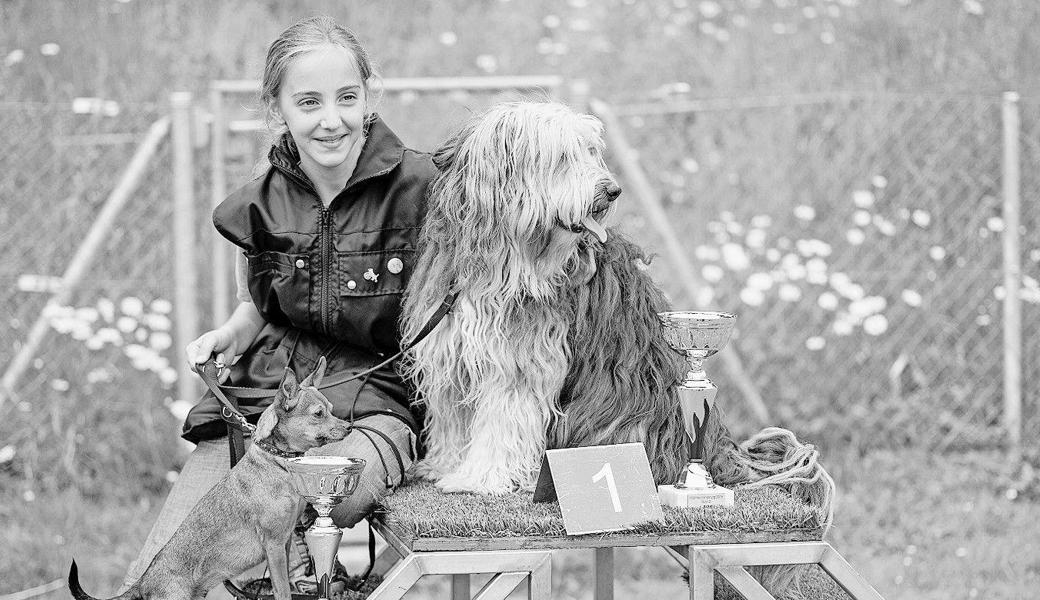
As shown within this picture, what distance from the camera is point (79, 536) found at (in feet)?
15.0

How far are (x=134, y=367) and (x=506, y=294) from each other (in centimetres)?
293

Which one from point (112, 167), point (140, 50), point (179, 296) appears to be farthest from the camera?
point (140, 50)

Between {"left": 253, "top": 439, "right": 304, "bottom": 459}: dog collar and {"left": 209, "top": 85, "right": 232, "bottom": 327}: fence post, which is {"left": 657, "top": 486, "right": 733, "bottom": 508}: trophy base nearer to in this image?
{"left": 253, "top": 439, "right": 304, "bottom": 459}: dog collar

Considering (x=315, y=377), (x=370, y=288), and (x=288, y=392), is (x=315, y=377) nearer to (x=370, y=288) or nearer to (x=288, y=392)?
(x=288, y=392)

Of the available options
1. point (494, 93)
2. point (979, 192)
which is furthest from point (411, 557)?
point (979, 192)

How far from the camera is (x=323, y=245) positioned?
304cm

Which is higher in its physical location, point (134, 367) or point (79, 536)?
point (134, 367)

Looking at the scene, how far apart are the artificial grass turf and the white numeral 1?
66 millimetres

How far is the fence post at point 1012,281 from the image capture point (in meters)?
5.36

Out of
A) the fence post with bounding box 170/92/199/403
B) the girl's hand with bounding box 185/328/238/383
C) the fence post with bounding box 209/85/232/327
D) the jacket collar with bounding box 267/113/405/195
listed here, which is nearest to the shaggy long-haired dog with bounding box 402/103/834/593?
the jacket collar with bounding box 267/113/405/195

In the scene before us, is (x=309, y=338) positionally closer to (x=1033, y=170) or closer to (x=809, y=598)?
(x=809, y=598)

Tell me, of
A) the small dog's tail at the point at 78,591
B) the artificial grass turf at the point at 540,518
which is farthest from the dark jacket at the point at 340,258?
the small dog's tail at the point at 78,591

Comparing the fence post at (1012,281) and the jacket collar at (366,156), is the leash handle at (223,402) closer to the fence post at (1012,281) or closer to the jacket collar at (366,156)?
the jacket collar at (366,156)

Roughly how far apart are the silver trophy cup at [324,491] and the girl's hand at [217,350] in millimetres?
552
